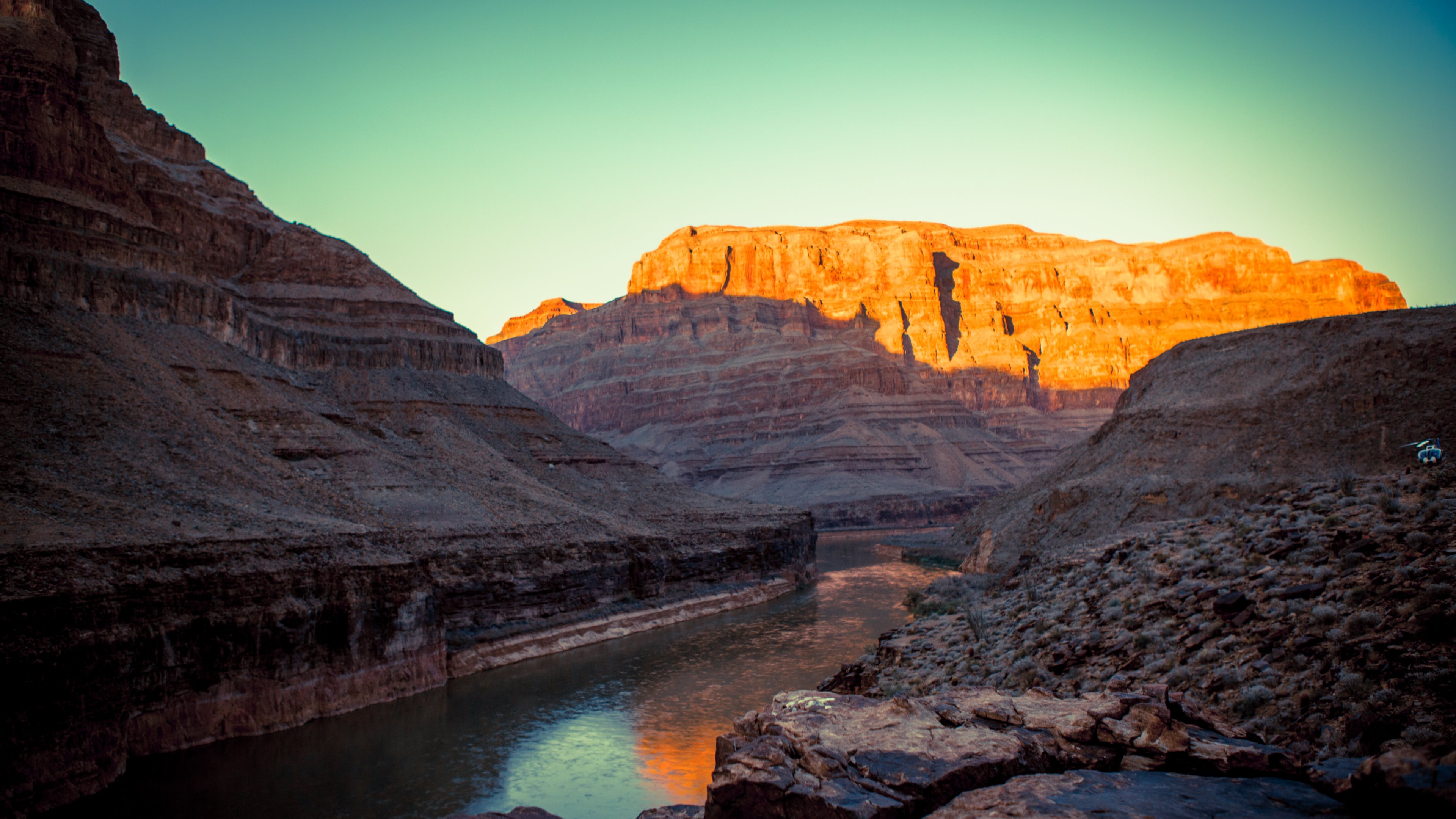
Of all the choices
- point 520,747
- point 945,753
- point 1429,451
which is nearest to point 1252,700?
point 945,753

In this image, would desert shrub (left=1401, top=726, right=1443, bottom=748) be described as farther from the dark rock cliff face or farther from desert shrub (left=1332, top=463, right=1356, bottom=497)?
the dark rock cliff face

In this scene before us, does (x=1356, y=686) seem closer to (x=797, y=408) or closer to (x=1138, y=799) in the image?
(x=1138, y=799)

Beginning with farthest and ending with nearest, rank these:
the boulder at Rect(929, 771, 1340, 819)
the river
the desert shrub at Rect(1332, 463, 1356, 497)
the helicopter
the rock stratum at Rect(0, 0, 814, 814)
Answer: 1. the helicopter
2. the rock stratum at Rect(0, 0, 814, 814)
3. the river
4. the desert shrub at Rect(1332, 463, 1356, 497)
5. the boulder at Rect(929, 771, 1340, 819)

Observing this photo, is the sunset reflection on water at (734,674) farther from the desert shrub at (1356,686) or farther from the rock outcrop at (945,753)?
the desert shrub at (1356,686)

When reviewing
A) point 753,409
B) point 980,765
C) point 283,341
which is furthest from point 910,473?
point 980,765

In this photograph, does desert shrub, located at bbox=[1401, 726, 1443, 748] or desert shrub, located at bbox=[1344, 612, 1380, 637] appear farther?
desert shrub, located at bbox=[1344, 612, 1380, 637]

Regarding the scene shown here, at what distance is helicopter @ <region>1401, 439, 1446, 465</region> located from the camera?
24516mm

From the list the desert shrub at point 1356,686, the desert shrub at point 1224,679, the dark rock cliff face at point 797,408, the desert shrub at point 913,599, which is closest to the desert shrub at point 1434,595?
the desert shrub at point 1356,686

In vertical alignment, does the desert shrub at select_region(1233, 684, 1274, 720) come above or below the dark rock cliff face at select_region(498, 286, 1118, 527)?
below

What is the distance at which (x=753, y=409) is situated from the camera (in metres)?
145

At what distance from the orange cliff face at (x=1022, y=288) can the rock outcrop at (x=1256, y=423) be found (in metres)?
112

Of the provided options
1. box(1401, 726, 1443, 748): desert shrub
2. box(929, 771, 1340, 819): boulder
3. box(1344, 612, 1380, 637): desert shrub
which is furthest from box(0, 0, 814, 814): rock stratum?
box(1344, 612, 1380, 637): desert shrub

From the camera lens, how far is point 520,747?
24719 mm

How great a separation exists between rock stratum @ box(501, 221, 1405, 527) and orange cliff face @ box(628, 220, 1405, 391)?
402mm
